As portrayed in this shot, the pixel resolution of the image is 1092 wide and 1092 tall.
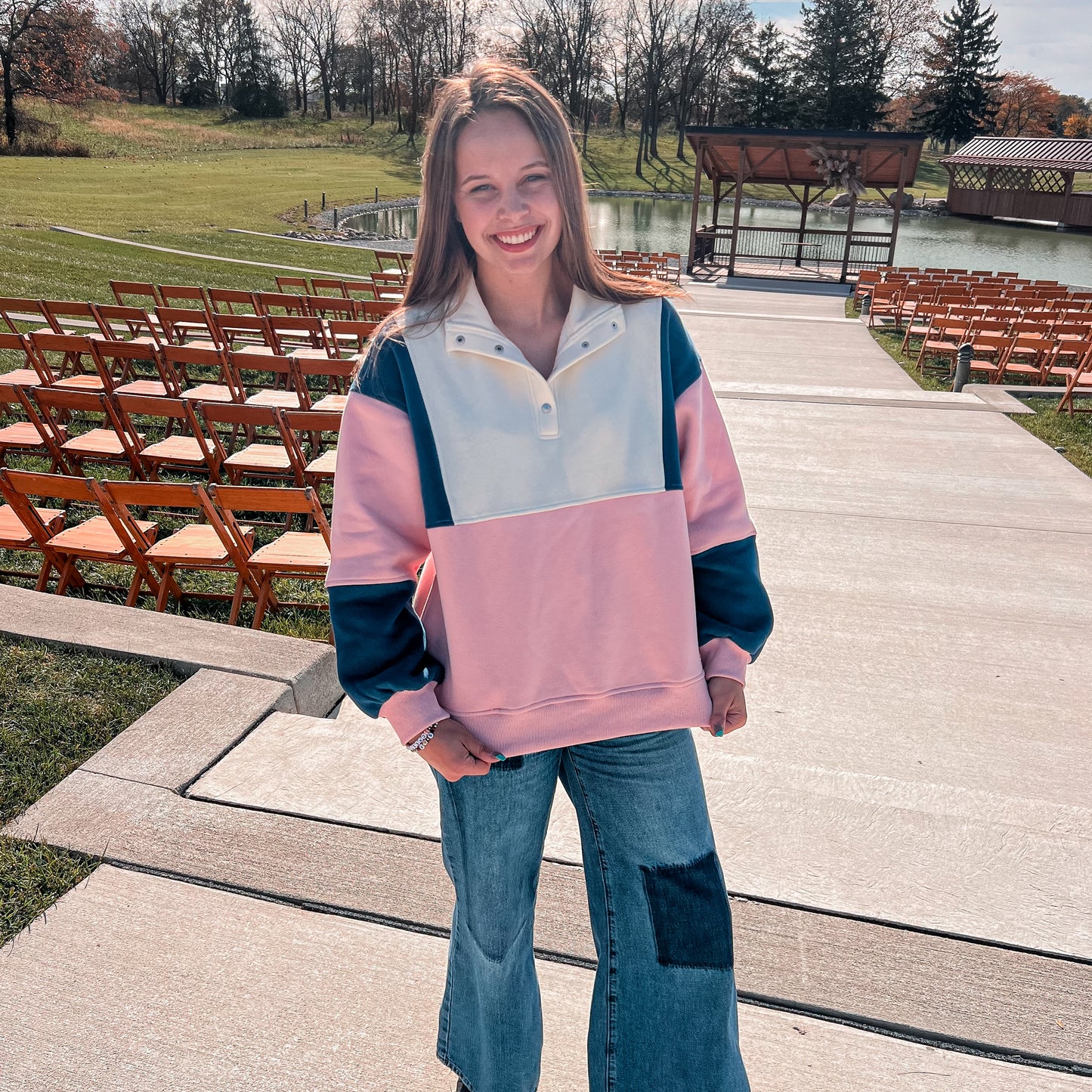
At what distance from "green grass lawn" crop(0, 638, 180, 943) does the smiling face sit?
2001 mm

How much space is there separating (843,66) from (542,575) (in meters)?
72.5

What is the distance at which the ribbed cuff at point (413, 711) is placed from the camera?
149 centimetres

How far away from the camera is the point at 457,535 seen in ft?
4.74

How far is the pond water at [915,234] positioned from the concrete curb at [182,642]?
926 inches

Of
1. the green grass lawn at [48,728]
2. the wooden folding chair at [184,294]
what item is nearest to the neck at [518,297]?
the green grass lawn at [48,728]

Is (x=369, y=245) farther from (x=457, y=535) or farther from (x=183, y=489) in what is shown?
(x=457, y=535)

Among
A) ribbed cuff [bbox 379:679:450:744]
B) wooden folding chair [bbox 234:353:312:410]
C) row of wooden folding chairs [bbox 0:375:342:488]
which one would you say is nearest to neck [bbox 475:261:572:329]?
ribbed cuff [bbox 379:679:450:744]

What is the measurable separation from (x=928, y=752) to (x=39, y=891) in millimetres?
2924

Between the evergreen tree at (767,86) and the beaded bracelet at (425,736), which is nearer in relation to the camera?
the beaded bracelet at (425,736)

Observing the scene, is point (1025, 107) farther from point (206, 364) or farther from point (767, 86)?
point (206, 364)

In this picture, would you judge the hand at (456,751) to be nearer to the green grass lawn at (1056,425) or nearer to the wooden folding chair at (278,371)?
the wooden folding chair at (278,371)

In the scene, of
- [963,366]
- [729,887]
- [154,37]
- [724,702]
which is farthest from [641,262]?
[154,37]

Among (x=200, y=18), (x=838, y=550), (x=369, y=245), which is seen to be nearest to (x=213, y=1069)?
(x=838, y=550)

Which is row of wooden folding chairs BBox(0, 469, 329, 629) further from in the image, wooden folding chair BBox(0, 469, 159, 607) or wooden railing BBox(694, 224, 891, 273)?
wooden railing BBox(694, 224, 891, 273)
